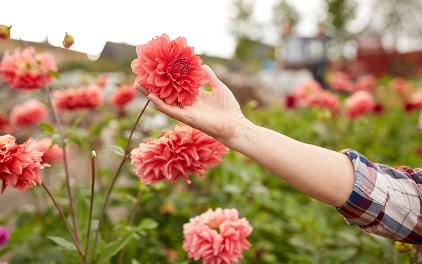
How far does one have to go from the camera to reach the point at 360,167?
0.80m

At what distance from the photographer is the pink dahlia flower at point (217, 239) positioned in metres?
0.88

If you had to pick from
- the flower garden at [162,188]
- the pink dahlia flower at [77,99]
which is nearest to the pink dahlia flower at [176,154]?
the flower garden at [162,188]

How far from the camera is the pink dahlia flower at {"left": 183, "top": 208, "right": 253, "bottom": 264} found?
879 mm

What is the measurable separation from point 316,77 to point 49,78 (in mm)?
7460

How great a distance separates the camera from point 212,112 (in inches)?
29.9

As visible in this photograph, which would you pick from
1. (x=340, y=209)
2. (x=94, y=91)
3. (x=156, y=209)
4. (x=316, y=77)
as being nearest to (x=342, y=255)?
(x=340, y=209)

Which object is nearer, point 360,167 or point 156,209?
point 360,167

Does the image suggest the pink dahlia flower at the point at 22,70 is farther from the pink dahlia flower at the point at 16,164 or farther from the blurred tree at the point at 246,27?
the blurred tree at the point at 246,27

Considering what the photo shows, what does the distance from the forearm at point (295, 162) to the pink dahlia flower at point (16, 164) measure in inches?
21.7

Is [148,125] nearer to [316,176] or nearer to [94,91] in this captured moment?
[94,91]

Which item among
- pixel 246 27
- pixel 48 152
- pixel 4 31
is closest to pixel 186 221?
pixel 48 152

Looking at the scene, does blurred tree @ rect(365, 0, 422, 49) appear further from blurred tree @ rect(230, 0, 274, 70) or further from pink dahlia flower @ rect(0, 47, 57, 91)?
pink dahlia flower @ rect(0, 47, 57, 91)

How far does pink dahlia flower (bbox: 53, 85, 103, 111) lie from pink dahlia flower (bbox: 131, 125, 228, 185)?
3.72 ft

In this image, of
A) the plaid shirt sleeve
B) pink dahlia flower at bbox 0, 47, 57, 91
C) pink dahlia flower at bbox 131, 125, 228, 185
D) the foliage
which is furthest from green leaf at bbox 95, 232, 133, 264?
pink dahlia flower at bbox 0, 47, 57, 91
